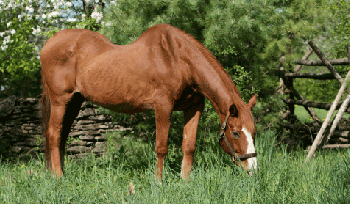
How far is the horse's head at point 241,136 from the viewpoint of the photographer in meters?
3.65

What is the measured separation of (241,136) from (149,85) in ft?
4.16

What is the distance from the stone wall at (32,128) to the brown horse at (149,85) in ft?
10.5

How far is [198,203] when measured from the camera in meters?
3.13

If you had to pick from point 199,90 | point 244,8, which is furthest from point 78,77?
point 244,8

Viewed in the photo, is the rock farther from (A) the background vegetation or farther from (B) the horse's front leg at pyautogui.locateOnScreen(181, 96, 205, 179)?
(B) the horse's front leg at pyautogui.locateOnScreen(181, 96, 205, 179)

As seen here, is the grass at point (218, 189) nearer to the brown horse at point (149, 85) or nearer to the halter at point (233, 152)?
the halter at point (233, 152)

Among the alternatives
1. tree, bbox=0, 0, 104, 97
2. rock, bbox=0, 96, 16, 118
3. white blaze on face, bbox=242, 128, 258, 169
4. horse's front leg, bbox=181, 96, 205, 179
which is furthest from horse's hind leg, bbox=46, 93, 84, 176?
rock, bbox=0, 96, 16, 118

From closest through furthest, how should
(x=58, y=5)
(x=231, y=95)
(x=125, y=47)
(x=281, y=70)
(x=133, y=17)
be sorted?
1. (x=231, y=95)
2. (x=125, y=47)
3. (x=133, y=17)
4. (x=281, y=70)
5. (x=58, y=5)

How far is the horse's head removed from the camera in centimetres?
365

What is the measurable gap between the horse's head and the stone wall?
458 cm

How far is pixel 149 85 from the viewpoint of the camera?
4062 mm

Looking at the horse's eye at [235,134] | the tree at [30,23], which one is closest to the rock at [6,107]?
the tree at [30,23]

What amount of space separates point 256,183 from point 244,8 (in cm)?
320

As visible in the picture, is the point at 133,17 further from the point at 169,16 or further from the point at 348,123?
the point at 348,123
